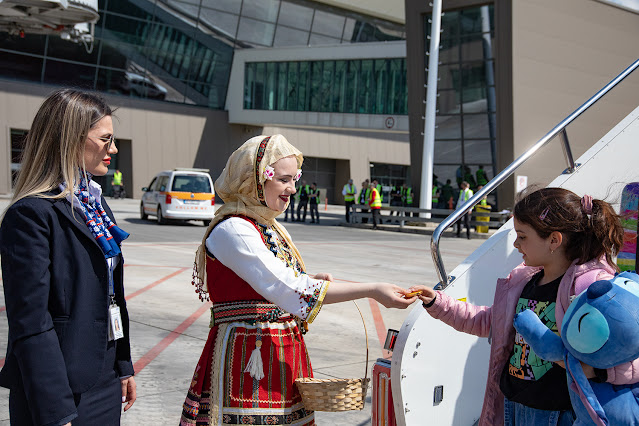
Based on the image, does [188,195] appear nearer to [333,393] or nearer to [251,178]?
[251,178]

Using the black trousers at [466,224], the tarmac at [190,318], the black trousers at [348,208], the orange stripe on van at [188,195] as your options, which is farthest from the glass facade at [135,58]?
the tarmac at [190,318]

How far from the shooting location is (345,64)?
3869 centimetres

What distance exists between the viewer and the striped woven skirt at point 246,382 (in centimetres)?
262

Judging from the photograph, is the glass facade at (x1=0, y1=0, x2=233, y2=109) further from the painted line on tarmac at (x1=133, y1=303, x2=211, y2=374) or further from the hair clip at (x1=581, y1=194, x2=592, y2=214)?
the hair clip at (x1=581, y1=194, x2=592, y2=214)

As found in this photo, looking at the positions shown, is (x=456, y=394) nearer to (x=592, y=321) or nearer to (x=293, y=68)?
(x=592, y=321)

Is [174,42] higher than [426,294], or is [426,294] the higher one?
[174,42]

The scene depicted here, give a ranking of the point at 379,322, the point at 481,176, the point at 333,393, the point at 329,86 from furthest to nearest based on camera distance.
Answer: the point at 329,86, the point at 481,176, the point at 379,322, the point at 333,393

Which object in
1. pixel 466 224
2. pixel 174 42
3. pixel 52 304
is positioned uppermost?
pixel 174 42

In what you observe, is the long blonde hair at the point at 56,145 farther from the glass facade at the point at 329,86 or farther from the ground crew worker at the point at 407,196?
the glass facade at the point at 329,86

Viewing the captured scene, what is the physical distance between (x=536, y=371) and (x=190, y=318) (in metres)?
5.79

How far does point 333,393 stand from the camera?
2.55m

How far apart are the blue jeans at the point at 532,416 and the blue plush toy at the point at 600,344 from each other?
171 mm

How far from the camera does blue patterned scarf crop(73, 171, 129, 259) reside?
228cm

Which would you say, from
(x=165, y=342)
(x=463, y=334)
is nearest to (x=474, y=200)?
(x=463, y=334)
